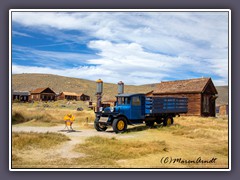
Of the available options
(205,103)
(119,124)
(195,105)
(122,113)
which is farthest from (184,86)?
(119,124)

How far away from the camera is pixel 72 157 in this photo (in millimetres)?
8500

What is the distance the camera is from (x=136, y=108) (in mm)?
14875

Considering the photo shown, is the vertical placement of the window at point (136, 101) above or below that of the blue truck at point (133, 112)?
above

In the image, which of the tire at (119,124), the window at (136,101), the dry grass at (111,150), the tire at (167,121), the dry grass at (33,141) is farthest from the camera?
the tire at (167,121)

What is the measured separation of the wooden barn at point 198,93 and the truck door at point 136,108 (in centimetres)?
1017

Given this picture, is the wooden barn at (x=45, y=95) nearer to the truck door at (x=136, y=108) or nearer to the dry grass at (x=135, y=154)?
the truck door at (x=136, y=108)

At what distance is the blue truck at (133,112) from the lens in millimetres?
14038

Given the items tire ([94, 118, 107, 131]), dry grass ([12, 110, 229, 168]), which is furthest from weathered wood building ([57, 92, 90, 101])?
dry grass ([12, 110, 229, 168])

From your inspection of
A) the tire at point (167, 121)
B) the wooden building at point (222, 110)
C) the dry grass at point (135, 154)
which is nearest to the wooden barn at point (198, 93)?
the tire at point (167, 121)

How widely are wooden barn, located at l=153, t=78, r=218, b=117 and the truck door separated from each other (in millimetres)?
10168

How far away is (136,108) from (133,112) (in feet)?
1.04

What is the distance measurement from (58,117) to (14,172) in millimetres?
10398
